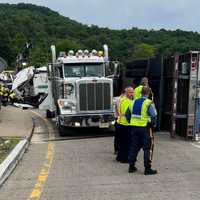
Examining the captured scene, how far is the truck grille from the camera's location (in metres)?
20.0

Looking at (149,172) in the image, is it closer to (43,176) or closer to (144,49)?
(43,176)

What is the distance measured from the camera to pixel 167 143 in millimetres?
17125

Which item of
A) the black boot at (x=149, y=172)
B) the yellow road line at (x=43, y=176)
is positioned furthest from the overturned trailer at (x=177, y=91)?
the black boot at (x=149, y=172)

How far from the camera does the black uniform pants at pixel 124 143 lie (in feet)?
43.7

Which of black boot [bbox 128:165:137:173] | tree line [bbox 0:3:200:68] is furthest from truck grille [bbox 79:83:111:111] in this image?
tree line [bbox 0:3:200:68]

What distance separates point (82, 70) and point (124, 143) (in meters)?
8.16

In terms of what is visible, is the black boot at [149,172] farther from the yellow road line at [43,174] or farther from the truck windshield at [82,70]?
the truck windshield at [82,70]

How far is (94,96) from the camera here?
20.1 meters

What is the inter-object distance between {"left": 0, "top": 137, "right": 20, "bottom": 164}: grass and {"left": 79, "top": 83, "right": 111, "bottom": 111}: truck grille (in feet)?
10.3

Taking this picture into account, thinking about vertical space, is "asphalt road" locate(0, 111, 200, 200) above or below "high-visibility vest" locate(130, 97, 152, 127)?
below

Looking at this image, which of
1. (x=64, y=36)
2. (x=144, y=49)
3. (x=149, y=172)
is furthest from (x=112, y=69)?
(x=64, y=36)

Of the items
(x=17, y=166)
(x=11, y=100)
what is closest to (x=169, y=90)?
(x=17, y=166)

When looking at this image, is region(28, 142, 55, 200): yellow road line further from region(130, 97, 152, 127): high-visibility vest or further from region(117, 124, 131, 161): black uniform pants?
region(130, 97, 152, 127): high-visibility vest

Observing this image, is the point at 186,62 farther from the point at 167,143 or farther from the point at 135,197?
the point at 135,197
